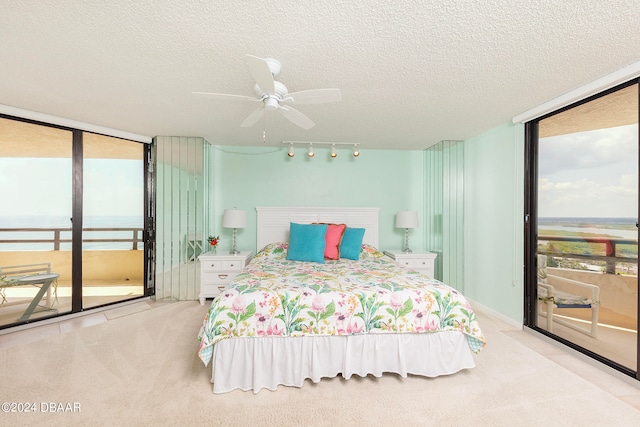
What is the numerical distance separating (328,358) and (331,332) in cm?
20

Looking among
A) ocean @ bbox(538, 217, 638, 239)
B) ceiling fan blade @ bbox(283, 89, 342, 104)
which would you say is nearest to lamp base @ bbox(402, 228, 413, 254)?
ocean @ bbox(538, 217, 638, 239)

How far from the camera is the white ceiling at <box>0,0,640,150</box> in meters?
1.51

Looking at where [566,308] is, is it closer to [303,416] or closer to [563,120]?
[563,120]

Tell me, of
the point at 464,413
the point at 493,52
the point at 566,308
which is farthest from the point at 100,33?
the point at 566,308

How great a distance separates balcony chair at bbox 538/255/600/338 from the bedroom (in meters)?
0.22

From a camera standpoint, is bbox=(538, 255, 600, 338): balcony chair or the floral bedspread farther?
bbox=(538, 255, 600, 338): balcony chair

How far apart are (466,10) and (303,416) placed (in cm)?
249

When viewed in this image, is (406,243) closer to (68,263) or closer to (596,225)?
(596,225)

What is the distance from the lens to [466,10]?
58.9 inches

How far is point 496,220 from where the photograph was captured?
350 centimetres

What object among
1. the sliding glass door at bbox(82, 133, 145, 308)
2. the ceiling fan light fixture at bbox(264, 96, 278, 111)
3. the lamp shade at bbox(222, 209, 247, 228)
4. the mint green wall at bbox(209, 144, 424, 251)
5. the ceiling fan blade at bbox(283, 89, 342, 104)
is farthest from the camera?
the mint green wall at bbox(209, 144, 424, 251)

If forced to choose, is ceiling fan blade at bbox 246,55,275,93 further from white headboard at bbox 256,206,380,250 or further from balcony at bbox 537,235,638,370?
balcony at bbox 537,235,638,370

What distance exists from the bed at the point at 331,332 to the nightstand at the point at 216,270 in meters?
1.62

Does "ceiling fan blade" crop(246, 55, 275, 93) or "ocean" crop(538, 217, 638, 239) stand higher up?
"ceiling fan blade" crop(246, 55, 275, 93)
